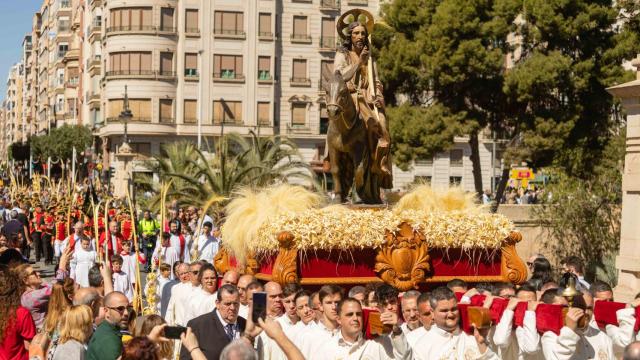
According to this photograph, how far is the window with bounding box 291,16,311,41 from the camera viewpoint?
63.6 metres

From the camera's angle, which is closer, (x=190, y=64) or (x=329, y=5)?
(x=190, y=64)

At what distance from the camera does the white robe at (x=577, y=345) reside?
865cm

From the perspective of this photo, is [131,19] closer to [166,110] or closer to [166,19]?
[166,19]

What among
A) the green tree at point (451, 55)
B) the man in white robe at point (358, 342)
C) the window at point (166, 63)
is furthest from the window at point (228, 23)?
the man in white robe at point (358, 342)

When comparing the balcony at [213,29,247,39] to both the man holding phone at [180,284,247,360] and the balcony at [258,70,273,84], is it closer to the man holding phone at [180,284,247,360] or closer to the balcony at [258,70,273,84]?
the balcony at [258,70,273,84]

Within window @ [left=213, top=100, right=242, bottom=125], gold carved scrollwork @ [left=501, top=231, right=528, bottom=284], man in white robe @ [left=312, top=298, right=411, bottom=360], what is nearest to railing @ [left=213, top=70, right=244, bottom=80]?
window @ [left=213, top=100, right=242, bottom=125]

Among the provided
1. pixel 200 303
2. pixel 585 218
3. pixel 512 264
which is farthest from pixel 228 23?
pixel 200 303

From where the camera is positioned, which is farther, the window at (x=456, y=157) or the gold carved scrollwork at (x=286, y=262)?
the window at (x=456, y=157)

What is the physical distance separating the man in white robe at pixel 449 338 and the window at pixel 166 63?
54159mm

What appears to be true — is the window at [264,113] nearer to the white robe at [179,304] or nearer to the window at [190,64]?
the window at [190,64]

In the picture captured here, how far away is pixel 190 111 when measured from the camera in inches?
2461

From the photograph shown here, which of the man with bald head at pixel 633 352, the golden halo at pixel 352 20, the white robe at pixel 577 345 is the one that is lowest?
the white robe at pixel 577 345

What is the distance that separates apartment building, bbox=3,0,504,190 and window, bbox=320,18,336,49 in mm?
55

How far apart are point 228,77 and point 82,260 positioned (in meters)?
45.4
